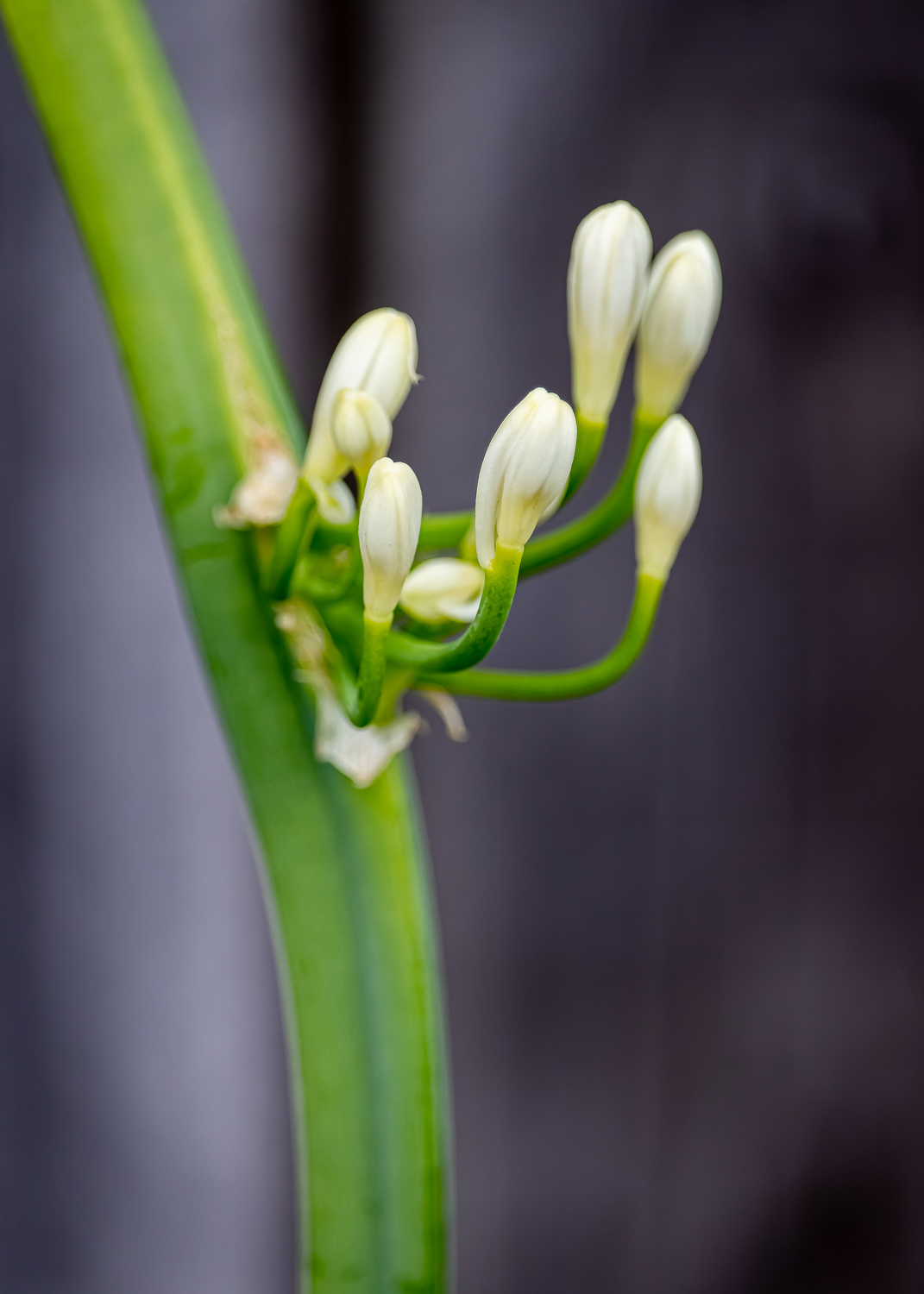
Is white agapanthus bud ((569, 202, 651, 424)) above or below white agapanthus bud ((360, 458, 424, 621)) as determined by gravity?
above

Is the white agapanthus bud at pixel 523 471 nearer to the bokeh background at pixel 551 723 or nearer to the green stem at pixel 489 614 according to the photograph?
the green stem at pixel 489 614

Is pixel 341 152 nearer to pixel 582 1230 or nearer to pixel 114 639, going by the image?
pixel 114 639

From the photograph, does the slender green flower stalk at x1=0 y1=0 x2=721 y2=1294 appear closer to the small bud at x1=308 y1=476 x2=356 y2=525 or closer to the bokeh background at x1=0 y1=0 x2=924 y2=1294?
the small bud at x1=308 y1=476 x2=356 y2=525

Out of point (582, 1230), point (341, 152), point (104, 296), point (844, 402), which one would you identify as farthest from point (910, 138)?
point (582, 1230)

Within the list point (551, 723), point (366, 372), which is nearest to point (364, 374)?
point (366, 372)

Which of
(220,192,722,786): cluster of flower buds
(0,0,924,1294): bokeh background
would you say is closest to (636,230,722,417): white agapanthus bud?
(220,192,722,786): cluster of flower buds

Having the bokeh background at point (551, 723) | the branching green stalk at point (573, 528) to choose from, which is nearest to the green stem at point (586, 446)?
the branching green stalk at point (573, 528)

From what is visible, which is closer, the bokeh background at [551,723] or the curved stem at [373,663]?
the curved stem at [373,663]
